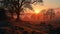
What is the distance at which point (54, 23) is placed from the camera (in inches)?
95.5

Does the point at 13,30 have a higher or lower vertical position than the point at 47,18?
lower

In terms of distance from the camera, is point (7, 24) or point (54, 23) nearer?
point (54, 23)

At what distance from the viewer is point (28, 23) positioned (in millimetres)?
2561

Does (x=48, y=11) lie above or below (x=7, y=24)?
above

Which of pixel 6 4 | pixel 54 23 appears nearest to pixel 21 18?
pixel 6 4

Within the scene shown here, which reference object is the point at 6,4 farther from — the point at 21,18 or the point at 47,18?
the point at 47,18

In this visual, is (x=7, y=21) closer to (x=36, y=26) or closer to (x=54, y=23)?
(x=36, y=26)

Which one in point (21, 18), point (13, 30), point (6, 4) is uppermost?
point (6, 4)

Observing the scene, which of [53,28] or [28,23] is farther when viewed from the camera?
[28,23]

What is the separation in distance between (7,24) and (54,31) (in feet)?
2.34

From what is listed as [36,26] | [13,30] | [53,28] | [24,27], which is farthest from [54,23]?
[13,30]

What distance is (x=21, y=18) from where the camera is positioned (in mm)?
2615

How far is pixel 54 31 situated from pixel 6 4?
0.81 m

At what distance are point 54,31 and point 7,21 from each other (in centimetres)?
73
